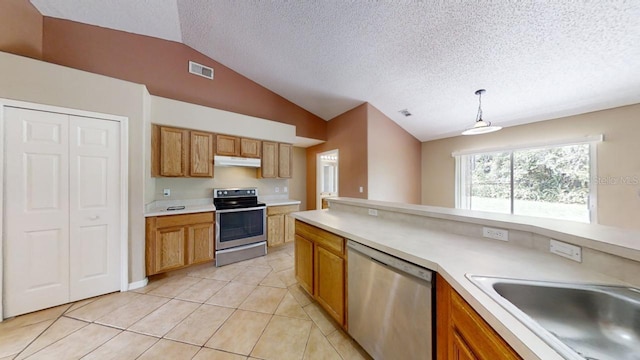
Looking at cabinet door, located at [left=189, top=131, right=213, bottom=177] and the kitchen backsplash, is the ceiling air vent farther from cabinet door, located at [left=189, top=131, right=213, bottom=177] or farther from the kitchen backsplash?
the kitchen backsplash

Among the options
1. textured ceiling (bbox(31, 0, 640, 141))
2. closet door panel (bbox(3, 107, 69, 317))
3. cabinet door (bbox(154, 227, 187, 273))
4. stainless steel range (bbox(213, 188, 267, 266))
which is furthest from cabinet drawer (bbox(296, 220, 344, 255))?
closet door panel (bbox(3, 107, 69, 317))

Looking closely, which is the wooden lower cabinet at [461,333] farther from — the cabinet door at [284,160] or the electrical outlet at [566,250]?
the cabinet door at [284,160]

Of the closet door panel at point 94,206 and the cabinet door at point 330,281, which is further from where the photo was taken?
the closet door panel at point 94,206

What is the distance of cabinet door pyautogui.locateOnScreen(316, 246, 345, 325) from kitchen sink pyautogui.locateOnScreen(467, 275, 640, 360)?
1.05 meters

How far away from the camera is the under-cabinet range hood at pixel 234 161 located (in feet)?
11.1

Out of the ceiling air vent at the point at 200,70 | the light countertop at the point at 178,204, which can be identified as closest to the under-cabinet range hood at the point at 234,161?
the light countertop at the point at 178,204

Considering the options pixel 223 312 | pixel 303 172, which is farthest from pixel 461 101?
pixel 223 312

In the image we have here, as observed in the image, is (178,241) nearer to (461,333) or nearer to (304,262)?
(304,262)

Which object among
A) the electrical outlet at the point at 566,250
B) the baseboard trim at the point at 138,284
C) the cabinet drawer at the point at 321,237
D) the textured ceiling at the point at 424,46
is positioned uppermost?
the textured ceiling at the point at 424,46

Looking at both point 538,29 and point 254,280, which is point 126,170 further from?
point 538,29

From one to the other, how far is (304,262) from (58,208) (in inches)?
103

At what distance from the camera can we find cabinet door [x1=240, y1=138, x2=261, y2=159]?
3.67 m

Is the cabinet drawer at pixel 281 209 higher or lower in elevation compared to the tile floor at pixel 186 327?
higher

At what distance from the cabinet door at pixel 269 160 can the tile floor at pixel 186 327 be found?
6.60 ft
